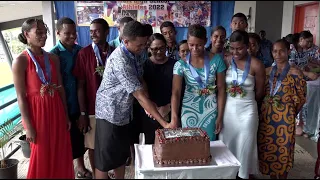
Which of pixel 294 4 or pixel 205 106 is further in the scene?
pixel 294 4

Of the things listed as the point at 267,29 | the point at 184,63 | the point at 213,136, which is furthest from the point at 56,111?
the point at 267,29

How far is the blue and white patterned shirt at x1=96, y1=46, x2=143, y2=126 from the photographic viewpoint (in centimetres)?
205

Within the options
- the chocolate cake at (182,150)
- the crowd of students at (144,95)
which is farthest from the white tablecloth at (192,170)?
the crowd of students at (144,95)

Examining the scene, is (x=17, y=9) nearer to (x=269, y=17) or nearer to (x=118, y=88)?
(x=118, y=88)

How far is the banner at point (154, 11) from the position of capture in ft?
19.1

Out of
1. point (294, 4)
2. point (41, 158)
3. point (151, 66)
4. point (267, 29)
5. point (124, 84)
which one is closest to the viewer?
point (124, 84)

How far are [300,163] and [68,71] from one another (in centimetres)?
287

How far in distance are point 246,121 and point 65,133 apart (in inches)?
59.9

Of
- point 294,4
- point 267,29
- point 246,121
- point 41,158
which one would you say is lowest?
point 41,158

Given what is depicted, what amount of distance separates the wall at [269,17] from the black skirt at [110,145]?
4763 millimetres

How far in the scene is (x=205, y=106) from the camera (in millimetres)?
2514

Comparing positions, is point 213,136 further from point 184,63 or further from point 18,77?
point 18,77

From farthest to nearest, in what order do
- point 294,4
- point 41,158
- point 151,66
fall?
point 294,4 < point 151,66 < point 41,158

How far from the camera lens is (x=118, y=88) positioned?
7.11 ft
